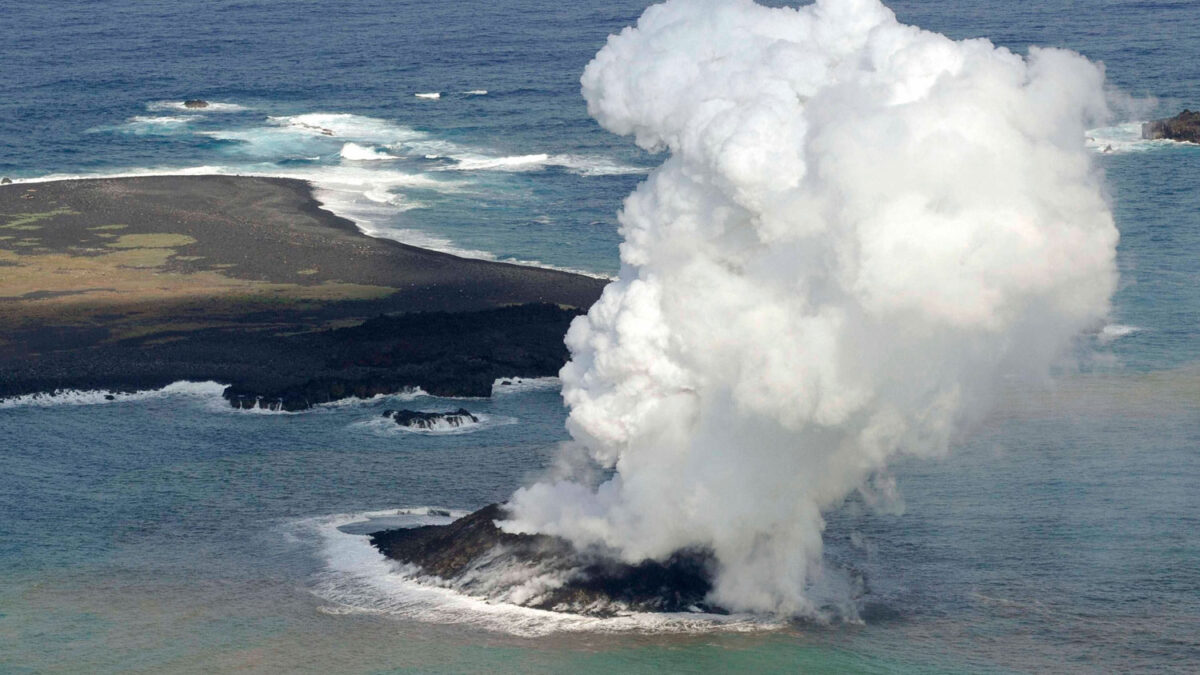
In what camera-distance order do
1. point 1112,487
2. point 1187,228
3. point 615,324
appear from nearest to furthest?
point 615,324, point 1112,487, point 1187,228

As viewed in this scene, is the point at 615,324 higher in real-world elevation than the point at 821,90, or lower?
lower

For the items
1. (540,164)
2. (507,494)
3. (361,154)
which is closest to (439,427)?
(507,494)

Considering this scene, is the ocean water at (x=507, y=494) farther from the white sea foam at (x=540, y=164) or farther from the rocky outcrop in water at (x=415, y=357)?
the rocky outcrop in water at (x=415, y=357)

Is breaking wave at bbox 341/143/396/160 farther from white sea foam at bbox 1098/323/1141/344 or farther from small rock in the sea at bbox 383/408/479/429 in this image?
white sea foam at bbox 1098/323/1141/344

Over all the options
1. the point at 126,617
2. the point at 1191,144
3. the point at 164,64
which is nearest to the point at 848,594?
the point at 126,617

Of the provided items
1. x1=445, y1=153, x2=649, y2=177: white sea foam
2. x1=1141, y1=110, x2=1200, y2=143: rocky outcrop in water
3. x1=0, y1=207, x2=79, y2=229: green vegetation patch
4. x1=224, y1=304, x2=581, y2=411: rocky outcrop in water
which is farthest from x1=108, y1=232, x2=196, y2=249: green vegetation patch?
x1=1141, y1=110, x2=1200, y2=143: rocky outcrop in water

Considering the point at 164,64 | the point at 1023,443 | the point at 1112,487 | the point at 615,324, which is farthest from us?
the point at 164,64

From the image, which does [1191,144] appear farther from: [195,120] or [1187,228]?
[195,120]
